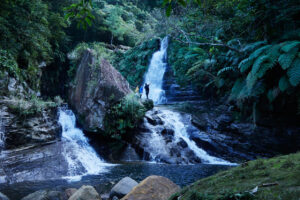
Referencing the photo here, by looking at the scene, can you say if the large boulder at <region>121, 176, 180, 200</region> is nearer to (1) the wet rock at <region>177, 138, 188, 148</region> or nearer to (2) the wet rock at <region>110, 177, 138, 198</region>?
(2) the wet rock at <region>110, 177, 138, 198</region>

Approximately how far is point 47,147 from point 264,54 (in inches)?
329

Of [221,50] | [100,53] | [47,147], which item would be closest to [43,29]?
[100,53]

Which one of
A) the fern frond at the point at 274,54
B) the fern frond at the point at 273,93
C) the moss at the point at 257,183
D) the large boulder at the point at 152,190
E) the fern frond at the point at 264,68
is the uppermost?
the fern frond at the point at 274,54

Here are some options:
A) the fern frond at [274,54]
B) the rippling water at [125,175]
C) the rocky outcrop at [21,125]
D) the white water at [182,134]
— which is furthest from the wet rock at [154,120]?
the fern frond at [274,54]

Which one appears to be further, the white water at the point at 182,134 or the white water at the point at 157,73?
the white water at the point at 157,73

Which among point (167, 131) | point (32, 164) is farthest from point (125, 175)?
point (167, 131)

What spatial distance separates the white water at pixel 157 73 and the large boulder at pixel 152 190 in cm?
1242

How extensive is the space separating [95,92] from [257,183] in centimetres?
873

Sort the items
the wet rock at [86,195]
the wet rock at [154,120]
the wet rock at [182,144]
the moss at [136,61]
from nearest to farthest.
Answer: the wet rock at [86,195] → the wet rock at [182,144] → the wet rock at [154,120] → the moss at [136,61]

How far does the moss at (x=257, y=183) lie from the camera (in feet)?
4.16

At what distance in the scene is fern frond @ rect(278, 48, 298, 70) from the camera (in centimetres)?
509

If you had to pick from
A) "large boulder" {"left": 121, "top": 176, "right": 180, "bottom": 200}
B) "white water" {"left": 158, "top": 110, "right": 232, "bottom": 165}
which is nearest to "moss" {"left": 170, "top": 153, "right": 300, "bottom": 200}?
"large boulder" {"left": 121, "top": 176, "right": 180, "bottom": 200}

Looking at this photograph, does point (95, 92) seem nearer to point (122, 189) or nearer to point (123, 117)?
point (123, 117)

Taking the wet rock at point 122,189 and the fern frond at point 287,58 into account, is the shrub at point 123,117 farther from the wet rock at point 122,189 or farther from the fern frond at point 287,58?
the fern frond at point 287,58
